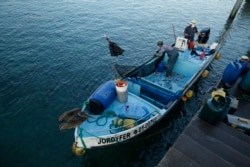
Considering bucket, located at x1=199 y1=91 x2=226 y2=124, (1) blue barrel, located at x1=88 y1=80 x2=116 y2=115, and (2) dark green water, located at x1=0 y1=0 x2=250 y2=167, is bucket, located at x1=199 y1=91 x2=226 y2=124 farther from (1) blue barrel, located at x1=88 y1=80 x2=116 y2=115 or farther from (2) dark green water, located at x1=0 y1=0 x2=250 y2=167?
(1) blue barrel, located at x1=88 y1=80 x2=116 y2=115

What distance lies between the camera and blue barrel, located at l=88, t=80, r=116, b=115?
11250mm

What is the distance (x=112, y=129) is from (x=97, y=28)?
1738cm

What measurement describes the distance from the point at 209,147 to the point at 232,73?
651cm

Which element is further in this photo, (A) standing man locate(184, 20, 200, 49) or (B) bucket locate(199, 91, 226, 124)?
(A) standing man locate(184, 20, 200, 49)

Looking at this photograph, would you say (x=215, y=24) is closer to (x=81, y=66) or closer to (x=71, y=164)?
(x=81, y=66)

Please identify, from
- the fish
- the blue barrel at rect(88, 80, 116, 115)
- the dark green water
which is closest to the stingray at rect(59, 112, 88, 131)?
the fish

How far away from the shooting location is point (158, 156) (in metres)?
12.0

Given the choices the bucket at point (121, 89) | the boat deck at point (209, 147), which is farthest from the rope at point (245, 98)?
the bucket at point (121, 89)

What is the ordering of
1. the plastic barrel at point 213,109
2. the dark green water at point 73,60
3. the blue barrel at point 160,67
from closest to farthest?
the plastic barrel at point 213,109 < the dark green water at point 73,60 < the blue barrel at point 160,67

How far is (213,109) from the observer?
889cm

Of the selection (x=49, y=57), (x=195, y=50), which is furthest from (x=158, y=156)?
(x=49, y=57)

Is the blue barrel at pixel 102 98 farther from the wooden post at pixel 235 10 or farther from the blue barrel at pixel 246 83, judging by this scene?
the wooden post at pixel 235 10

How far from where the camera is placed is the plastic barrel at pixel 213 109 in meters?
8.91

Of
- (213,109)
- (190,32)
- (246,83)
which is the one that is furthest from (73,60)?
(213,109)
